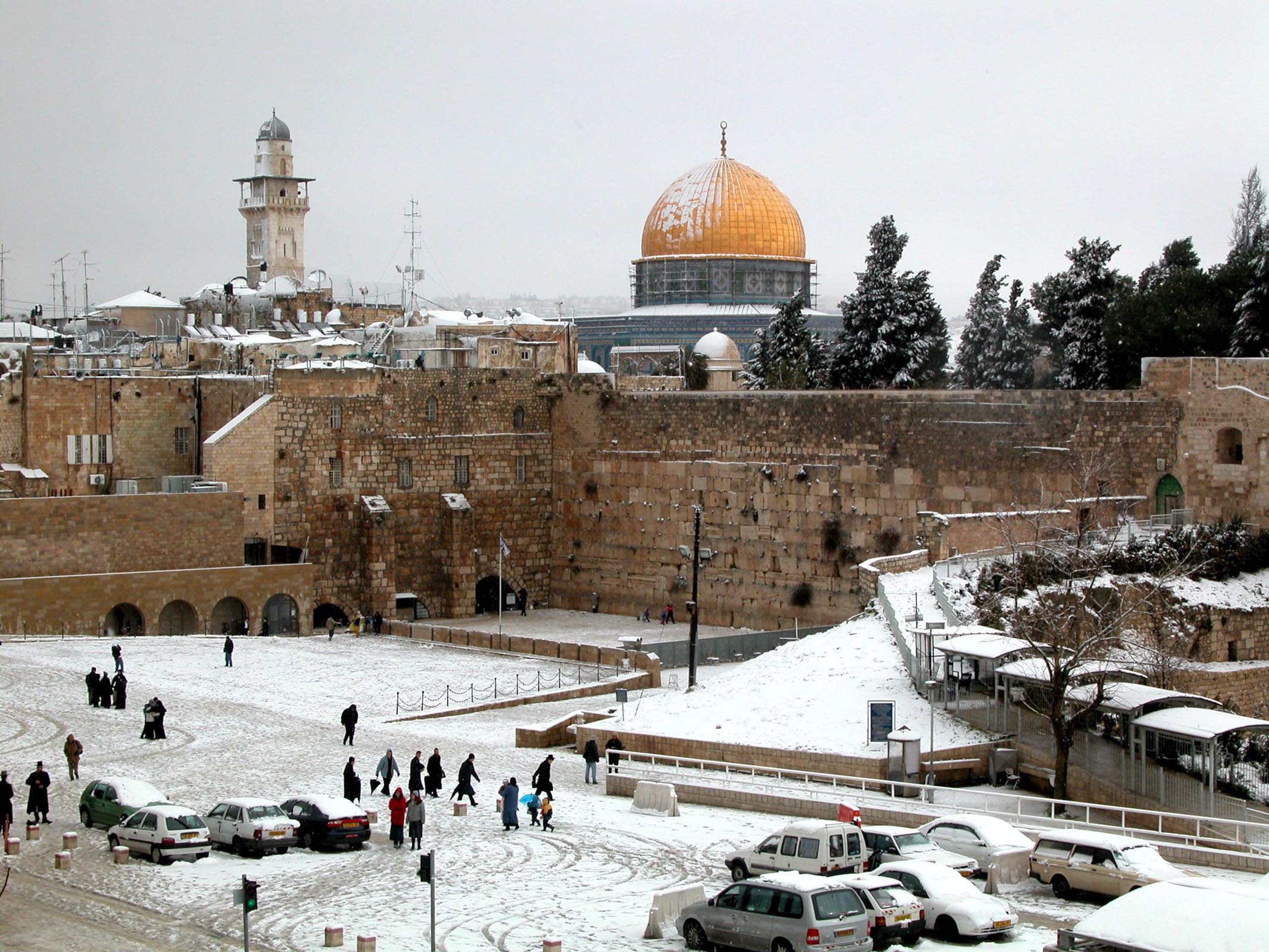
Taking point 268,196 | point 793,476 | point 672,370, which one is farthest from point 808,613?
point 268,196

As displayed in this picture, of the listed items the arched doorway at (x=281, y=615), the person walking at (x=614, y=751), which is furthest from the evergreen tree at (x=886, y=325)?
the person walking at (x=614, y=751)

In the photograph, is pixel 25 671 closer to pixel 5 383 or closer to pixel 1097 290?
pixel 5 383

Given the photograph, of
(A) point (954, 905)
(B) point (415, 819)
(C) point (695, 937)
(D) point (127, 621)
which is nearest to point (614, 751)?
(B) point (415, 819)

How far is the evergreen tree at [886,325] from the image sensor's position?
51875mm

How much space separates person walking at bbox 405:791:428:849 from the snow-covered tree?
1509 inches

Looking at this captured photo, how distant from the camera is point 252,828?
19.0 metres

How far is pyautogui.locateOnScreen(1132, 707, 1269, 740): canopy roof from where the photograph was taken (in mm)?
21141

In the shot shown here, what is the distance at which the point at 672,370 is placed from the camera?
71375 mm

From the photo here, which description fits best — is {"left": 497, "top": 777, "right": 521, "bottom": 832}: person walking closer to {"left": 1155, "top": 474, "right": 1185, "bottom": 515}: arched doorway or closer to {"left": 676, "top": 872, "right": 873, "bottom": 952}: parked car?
{"left": 676, "top": 872, "right": 873, "bottom": 952}: parked car

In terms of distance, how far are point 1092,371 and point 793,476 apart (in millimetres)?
9909

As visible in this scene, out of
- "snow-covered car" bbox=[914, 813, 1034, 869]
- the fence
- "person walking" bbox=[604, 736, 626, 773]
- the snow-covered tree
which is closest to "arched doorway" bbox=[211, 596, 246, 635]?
the fence

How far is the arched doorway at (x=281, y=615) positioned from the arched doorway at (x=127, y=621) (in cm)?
313

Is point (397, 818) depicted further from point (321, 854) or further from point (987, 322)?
point (987, 322)

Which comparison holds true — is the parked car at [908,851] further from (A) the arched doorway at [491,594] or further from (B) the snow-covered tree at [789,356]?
(B) the snow-covered tree at [789,356]
